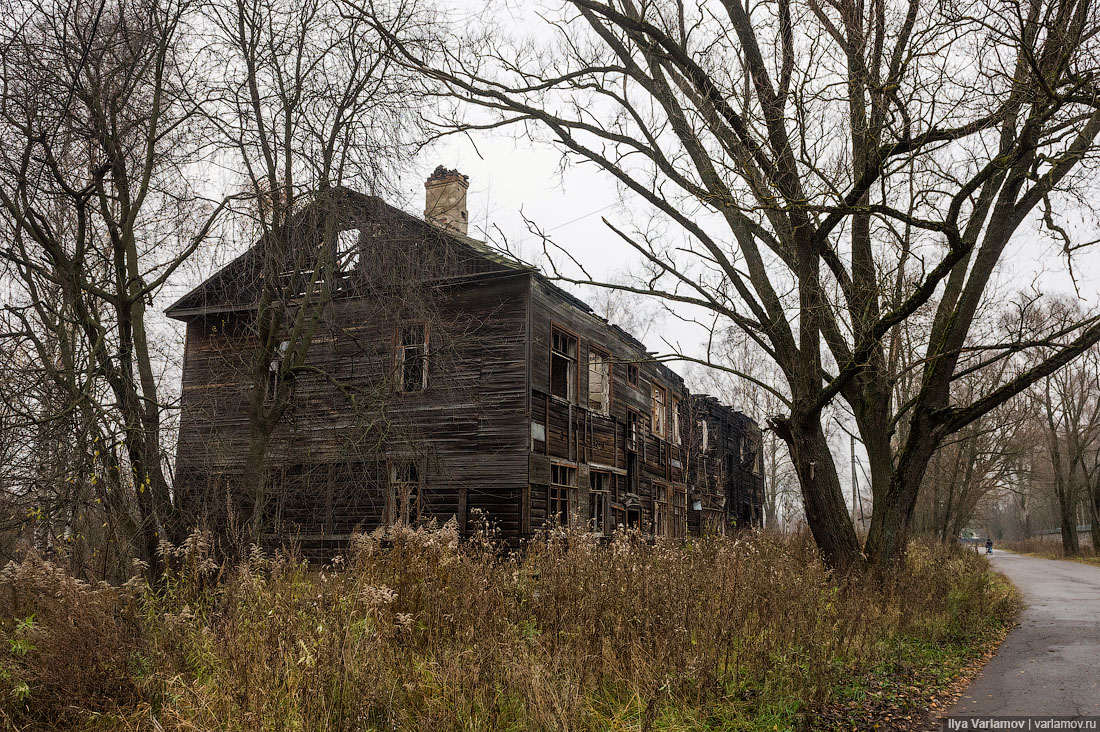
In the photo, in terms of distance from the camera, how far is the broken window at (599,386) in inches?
825

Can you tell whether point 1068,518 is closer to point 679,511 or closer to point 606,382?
point 679,511

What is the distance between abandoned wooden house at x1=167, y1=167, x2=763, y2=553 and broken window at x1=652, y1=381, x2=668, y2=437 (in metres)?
0.10

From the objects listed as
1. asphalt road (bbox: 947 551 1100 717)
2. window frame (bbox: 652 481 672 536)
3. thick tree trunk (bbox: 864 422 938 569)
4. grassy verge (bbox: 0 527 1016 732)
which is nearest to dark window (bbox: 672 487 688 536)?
window frame (bbox: 652 481 672 536)

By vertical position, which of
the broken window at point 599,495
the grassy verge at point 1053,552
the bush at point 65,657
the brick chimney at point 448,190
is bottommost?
the grassy verge at point 1053,552

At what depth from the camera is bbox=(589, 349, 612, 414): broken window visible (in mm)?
20953

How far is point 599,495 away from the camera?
2111 centimetres

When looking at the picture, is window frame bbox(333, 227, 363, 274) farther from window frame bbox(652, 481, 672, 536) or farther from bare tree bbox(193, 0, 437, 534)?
window frame bbox(652, 481, 672, 536)

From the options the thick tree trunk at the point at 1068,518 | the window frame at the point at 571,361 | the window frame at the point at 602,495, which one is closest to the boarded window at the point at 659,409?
the window frame at the point at 602,495

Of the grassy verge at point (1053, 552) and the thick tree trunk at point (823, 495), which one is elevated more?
the thick tree trunk at point (823, 495)

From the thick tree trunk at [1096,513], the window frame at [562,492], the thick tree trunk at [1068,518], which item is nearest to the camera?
the window frame at [562,492]

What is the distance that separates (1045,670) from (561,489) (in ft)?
39.4

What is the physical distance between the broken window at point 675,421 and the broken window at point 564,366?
10049mm

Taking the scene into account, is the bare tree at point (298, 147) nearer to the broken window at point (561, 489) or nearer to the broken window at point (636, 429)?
the broken window at point (561, 489)

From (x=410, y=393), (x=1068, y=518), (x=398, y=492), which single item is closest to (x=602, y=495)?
(x=398, y=492)
